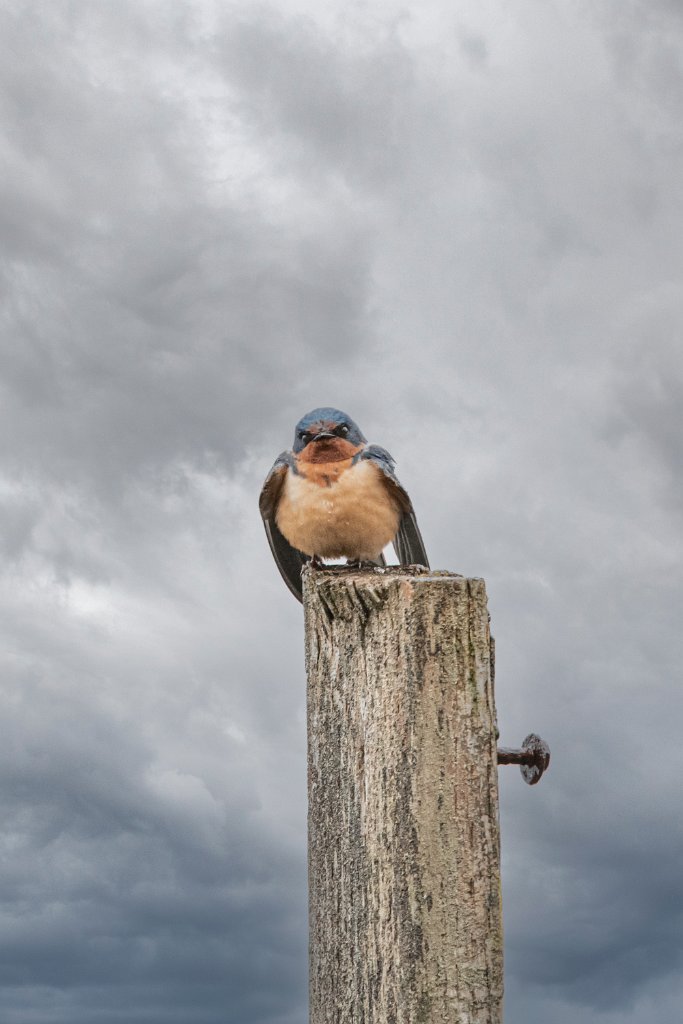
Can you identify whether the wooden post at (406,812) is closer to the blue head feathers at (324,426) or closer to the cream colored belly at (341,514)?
the cream colored belly at (341,514)

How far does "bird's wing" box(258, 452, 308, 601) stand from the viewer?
6586mm

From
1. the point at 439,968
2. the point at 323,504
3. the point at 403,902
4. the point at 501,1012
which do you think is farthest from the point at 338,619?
the point at 323,504

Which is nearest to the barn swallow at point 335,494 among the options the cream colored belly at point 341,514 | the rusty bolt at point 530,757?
the cream colored belly at point 341,514

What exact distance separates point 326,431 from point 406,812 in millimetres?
3339

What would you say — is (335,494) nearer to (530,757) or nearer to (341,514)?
(341,514)

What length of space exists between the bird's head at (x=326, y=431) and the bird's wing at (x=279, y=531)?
0.17 meters

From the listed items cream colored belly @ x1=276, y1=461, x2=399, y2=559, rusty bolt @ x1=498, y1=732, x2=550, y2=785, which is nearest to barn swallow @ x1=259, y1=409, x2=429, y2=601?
cream colored belly @ x1=276, y1=461, x2=399, y2=559

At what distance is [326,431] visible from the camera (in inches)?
254

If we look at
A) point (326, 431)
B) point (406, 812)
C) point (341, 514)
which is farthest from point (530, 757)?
point (326, 431)

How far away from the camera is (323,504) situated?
20.7 feet

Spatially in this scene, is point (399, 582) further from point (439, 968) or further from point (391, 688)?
point (439, 968)

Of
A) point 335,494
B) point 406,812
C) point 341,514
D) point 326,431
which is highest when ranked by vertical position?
point 326,431

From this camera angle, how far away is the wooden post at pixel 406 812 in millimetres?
3465

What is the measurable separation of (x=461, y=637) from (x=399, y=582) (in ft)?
1.01
